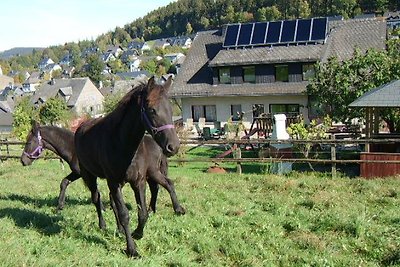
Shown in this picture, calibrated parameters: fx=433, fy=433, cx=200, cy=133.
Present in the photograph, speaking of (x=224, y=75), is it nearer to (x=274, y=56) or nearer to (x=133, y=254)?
(x=274, y=56)

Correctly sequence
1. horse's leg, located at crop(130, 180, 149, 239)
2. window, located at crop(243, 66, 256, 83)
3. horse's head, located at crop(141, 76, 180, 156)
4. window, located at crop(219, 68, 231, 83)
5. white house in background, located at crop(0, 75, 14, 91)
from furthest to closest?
white house in background, located at crop(0, 75, 14, 91) < window, located at crop(219, 68, 231, 83) < window, located at crop(243, 66, 256, 83) < horse's leg, located at crop(130, 180, 149, 239) < horse's head, located at crop(141, 76, 180, 156)

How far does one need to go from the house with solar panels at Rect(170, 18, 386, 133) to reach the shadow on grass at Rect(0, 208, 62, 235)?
21.0 metres

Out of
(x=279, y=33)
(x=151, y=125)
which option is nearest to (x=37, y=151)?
(x=151, y=125)

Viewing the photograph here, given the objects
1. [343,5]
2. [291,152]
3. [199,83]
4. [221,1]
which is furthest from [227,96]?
[221,1]

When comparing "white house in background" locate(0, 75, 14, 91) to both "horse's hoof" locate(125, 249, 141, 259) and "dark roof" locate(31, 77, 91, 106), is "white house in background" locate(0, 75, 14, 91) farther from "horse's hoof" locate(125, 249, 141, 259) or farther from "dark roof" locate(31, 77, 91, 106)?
"horse's hoof" locate(125, 249, 141, 259)

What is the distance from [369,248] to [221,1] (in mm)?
170691

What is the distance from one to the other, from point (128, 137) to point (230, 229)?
7.67 feet

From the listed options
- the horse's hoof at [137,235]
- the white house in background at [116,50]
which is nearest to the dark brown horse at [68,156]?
the horse's hoof at [137,235]

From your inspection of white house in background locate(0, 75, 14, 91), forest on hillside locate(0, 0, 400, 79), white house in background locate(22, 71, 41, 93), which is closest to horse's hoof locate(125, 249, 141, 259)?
forest on hillside locate(0, 0, 400, 79)

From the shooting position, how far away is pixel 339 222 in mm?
6801

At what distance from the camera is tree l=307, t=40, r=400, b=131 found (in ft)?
59.2

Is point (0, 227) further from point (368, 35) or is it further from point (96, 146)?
point (368, 35)

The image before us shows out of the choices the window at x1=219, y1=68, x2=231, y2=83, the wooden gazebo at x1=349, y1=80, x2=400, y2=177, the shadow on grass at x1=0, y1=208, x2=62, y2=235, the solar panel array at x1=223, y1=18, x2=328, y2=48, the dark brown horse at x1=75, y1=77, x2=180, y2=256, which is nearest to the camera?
the dark brown horse at x1=75, y1=77, x2=180, y2=256

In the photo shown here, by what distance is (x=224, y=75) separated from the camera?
3127 centimetres
